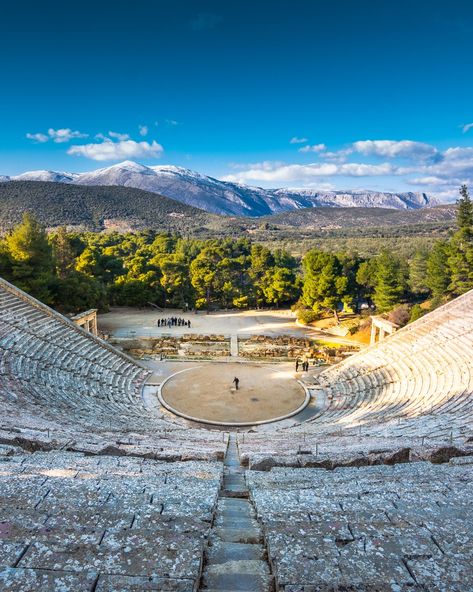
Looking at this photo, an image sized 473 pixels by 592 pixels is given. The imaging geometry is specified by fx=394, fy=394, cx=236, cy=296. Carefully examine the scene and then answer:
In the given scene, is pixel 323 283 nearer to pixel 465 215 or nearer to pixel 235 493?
pixel 465 215

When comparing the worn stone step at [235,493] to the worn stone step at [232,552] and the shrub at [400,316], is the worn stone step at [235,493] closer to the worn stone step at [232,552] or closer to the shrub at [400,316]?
the worn stone step at [232,552]

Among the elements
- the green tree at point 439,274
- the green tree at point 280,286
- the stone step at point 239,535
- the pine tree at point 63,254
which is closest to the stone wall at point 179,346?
the green tree at point 280,286

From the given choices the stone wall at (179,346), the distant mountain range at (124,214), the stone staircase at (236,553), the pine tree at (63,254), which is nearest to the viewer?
the stone staircase at (236,553)

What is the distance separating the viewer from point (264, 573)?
308cm

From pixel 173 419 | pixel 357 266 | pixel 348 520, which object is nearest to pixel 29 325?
pixel 173 419

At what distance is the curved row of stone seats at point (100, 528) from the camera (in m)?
2.72

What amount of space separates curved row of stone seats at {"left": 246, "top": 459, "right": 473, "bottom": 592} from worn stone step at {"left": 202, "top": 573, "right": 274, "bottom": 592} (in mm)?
129

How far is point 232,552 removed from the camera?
3.44m

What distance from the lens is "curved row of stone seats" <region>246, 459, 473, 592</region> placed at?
9.29 feet

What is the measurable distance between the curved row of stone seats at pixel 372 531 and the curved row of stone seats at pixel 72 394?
3.23m

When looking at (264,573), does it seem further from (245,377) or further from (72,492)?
(245,377)

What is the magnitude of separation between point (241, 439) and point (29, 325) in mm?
11667

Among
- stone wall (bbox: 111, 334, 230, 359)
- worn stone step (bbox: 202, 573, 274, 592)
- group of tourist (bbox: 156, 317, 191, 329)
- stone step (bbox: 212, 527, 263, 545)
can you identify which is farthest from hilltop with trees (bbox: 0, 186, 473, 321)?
worn stone step (bbox: 202, 573, 274, 592)

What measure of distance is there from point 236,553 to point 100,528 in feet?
3.92
